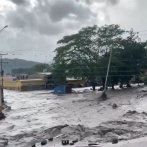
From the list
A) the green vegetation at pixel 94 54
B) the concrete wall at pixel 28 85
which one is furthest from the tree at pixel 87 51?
the concrete wall at pixel 28 85

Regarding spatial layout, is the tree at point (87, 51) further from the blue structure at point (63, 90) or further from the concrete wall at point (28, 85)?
the concrete wall at point (28, 85)

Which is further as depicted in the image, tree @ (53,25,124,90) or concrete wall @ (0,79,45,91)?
concrete wall @ (0,79,45,91)

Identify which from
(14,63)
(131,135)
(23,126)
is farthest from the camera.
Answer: (14,63)

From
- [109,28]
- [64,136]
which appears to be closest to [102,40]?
[109,28]

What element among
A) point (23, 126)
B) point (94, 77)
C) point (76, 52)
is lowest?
point (23, 126)

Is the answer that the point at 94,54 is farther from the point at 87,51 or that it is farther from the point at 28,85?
the point at 28,85

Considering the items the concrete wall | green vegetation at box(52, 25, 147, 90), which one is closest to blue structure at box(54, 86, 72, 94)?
green vegetation at box(52, 25, 147, 90)

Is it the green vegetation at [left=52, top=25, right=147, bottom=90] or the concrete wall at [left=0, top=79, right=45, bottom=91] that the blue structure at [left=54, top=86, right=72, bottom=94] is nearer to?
the green vegetation at [left=52, top=25, right=147, bottom=90]

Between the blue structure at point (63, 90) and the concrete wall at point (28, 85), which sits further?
the concrete wall at point (28, 85)

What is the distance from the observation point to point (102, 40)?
174 feet

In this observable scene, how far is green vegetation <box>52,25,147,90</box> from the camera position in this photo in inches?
2082

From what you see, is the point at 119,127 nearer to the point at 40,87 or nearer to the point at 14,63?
the point at 40,87

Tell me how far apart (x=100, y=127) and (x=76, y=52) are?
35678 mm

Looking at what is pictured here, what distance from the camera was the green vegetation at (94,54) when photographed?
173ft
